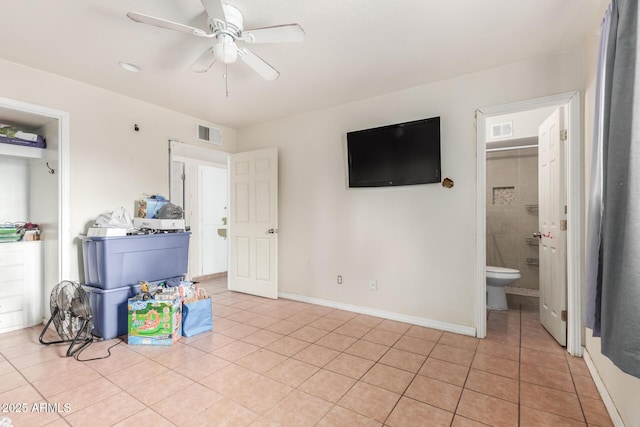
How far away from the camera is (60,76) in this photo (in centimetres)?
285

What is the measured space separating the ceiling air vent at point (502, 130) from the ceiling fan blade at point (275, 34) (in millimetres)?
3281

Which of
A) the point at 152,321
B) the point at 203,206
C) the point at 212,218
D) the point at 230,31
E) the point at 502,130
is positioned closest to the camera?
the point at 230,31

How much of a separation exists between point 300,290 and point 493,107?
9.77ft

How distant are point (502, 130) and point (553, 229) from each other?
178cm

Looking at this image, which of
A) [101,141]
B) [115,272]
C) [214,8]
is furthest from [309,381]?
[101,141]

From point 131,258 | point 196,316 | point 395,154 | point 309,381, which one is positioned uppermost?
point 395,154

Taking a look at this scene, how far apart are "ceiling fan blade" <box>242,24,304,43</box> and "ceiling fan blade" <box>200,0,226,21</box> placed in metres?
0.17

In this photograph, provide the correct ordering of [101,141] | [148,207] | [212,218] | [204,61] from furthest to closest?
[212,218], [148,207], [101,141], [204,61]

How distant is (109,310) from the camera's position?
8.80 ft

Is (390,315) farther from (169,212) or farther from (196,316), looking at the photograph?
(169,212)

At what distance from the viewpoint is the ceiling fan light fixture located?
75.3 inches

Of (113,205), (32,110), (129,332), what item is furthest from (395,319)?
(32,110)

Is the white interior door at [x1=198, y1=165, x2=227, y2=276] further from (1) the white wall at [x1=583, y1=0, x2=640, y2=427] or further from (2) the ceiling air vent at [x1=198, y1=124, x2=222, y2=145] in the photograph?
(1) the white wall at [x1=583, y1=0, x2=640, y2=427]

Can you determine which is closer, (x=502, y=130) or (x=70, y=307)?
(x=70, y=307)
